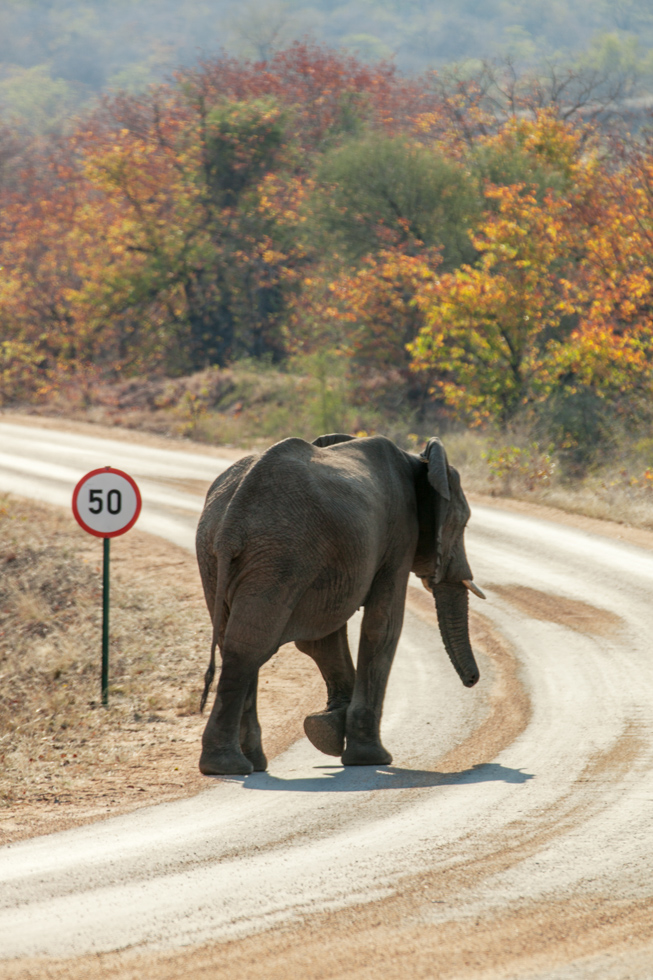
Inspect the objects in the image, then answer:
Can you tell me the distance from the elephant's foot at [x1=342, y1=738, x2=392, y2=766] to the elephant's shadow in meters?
0.07

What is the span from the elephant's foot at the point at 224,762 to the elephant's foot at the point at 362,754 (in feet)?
2.94

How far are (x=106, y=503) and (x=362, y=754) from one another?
162 inches

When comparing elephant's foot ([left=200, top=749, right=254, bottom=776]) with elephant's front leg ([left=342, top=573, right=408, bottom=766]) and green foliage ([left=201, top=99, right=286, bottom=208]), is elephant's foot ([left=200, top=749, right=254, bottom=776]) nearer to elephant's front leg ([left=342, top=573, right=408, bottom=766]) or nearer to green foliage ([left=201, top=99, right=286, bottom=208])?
elephant's front leg ([left=342, top=573, right=408, bottom=766])

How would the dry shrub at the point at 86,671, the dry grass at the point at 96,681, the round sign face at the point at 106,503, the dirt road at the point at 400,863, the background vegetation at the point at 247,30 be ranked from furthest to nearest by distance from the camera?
1. the background vegetation at the point at 247,30
2. the round sign face at the point at 106,503
3. the dry shrub at the point at 86,671
4. the dry grass at the point at 96,681
5. the dirt road at the point at 400,863

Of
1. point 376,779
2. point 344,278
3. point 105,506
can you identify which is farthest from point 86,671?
point 344,278

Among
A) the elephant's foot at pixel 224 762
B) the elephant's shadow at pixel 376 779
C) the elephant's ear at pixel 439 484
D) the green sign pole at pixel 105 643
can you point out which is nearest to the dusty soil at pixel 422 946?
the elephant's shadow at pixel 376 779

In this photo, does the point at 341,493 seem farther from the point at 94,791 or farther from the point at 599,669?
the point at 599,669

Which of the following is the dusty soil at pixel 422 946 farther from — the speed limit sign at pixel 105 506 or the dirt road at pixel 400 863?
the speed limit sign at pixel 105 506

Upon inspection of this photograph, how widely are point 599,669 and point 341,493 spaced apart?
4.82 m

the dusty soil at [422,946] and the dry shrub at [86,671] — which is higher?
the dusty soil at [422,946]

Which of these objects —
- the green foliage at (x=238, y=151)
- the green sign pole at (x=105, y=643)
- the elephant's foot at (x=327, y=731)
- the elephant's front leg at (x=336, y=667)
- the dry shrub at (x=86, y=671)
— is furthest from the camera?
the green foliage at (x=238, y=151)

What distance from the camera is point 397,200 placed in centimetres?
3102

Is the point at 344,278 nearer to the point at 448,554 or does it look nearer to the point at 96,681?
the point at 96,681

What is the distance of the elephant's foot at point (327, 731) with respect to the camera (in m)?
7.98
